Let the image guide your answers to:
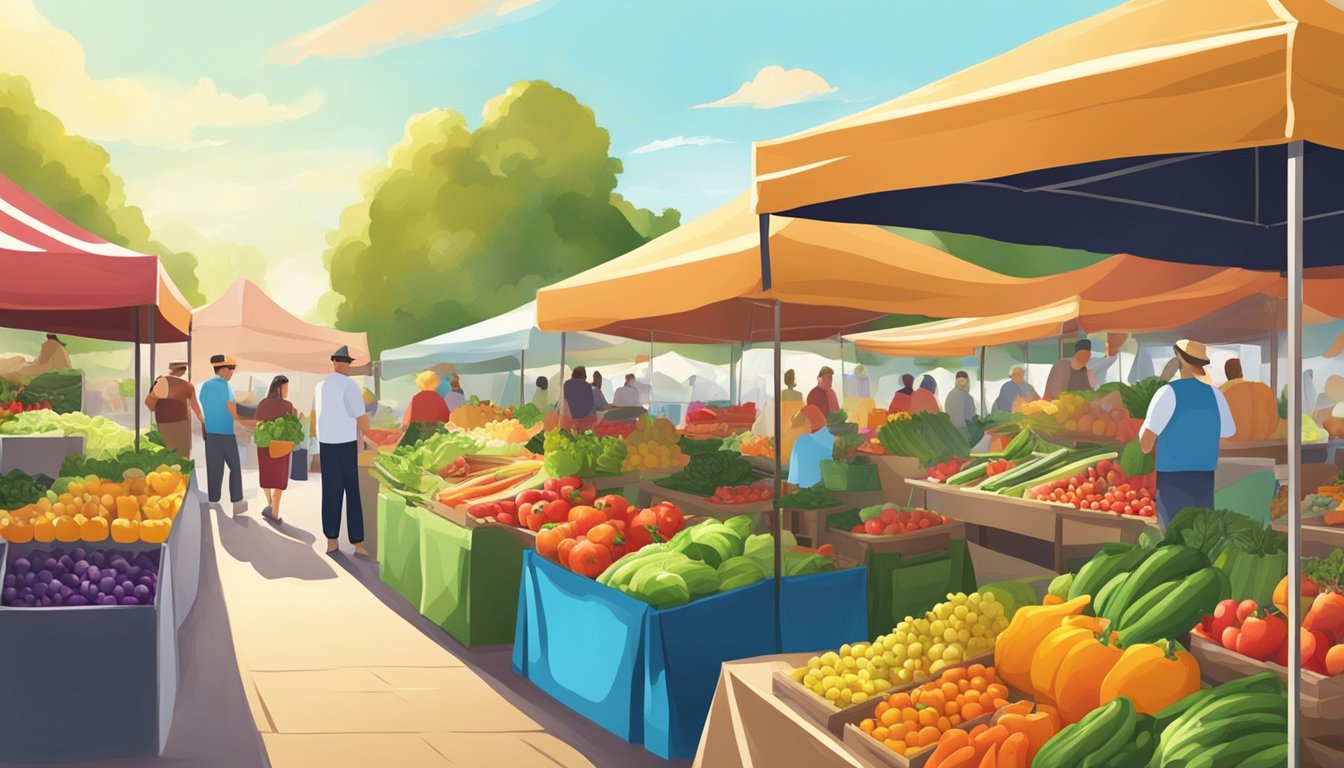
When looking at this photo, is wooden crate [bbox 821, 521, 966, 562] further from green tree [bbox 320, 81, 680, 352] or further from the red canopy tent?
green tree [bbox 320, 81, 680, 352]

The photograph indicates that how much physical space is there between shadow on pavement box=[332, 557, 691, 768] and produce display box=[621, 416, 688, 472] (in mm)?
1882

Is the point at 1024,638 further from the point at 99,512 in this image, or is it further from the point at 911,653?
the point at 99,512

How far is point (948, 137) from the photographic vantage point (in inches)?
Answer: 94.5

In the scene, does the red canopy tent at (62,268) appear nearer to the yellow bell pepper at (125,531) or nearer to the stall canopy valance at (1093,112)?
the yellow bell pepper at (125,531)

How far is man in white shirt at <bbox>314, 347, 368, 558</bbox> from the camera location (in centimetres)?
877

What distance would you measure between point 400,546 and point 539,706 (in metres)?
2.79

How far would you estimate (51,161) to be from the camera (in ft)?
106

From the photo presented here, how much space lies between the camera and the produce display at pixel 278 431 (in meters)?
11.8

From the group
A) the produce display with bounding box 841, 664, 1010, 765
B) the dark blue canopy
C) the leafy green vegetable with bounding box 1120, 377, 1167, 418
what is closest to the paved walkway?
the produce display with bounding box 841, 664, 1010, 765

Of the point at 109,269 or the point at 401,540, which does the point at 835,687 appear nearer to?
the point at 109,269

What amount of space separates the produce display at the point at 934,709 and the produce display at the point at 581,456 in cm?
387

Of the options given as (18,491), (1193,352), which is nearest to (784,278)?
(1193,352)

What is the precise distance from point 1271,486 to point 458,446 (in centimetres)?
664

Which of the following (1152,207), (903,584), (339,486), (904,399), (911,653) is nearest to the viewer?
(911,653)
